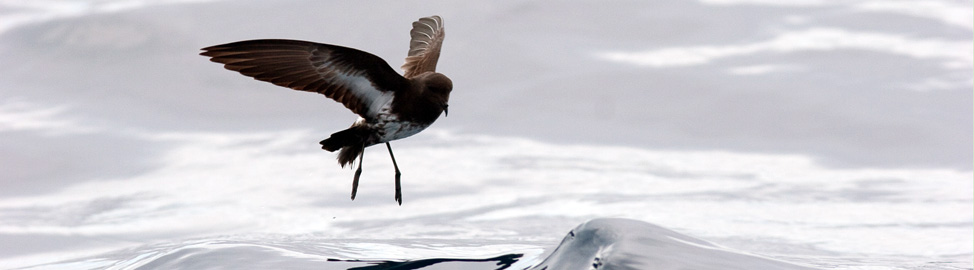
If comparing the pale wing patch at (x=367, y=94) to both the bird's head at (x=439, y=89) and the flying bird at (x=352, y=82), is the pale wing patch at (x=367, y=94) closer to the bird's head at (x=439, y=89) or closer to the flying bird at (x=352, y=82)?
the flying bird at (x=352, y=82)

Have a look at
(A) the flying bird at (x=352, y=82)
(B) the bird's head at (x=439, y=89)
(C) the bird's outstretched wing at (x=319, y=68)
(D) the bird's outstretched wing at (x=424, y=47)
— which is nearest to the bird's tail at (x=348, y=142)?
(A) the flying bird at (x=352, y=82)

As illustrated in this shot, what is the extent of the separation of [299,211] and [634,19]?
10.7ft

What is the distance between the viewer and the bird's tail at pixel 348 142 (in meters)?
4.75

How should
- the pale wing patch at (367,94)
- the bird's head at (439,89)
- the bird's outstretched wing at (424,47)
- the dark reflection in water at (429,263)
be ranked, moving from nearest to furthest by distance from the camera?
the dark reflection in water at (429,263)
the pale wing patch at (367,94)
the bird's head at (439,89)
the bird's outstretched wing at (424,47)

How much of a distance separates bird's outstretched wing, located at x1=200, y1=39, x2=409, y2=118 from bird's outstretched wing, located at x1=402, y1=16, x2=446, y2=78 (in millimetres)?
753

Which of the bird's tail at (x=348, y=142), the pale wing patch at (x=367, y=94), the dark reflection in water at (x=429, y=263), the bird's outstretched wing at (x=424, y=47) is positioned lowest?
the dark reflection in water at (x=429, y=263)

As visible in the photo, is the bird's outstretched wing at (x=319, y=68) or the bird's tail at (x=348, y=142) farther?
the bird's tail at (x=348, y=142)

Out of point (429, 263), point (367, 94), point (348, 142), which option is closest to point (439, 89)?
point (367, 94)

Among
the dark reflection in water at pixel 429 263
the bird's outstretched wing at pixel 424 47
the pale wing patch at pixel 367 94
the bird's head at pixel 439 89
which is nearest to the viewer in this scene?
the dark reflection in water at pixel 429 263

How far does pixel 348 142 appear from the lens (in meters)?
4.88

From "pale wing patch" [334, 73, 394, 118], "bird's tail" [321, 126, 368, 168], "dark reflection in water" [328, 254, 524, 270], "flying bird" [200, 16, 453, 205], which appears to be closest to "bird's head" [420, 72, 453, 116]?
"flying bird" [200, 16, 453, 205]

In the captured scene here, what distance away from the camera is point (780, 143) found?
7.75m

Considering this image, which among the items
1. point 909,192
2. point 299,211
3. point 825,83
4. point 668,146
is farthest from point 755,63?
point 299,211

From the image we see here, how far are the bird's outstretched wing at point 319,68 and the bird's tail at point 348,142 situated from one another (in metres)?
0.14
